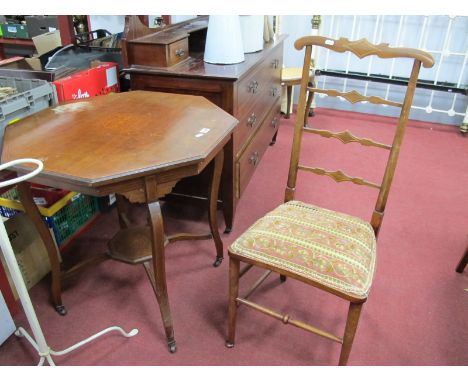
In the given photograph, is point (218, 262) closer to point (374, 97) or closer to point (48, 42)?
point (374, 97)

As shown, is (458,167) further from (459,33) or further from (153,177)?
(153,177)

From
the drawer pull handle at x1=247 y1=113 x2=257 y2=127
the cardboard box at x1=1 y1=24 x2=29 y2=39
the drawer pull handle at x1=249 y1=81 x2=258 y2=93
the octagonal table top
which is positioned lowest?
the drawer pull handle at x1=247 y1=113 x2=257 y2=127

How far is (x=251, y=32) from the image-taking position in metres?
2.14

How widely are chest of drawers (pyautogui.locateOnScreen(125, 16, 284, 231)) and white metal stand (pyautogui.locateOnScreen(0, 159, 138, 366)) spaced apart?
2.75 ft

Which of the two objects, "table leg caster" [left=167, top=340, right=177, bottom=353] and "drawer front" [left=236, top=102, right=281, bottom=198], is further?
"drawer front" [left=236, top=102, right=281, bottom=198]

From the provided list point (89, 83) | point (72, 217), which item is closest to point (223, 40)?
point (89, 83)

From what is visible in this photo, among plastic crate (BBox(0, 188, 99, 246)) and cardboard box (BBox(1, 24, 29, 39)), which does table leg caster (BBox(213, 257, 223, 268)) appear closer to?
plastic crate (BBox(0, 188, 99, 246))

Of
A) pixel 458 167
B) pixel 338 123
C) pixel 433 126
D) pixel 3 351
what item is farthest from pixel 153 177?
pixel 433 126

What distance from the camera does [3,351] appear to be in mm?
1465

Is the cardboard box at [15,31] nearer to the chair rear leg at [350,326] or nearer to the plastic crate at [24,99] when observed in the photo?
the plastic crate at [24,99]

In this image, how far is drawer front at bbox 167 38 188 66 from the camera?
1.79m

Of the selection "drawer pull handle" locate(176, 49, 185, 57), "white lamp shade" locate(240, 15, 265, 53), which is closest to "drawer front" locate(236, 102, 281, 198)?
"white lamp shade" locate(240, 15, 265, 53)

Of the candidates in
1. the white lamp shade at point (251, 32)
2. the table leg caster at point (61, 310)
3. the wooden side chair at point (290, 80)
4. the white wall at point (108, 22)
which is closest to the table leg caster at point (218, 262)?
the table leg caster at point (61, 310)

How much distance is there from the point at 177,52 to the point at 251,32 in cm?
51
